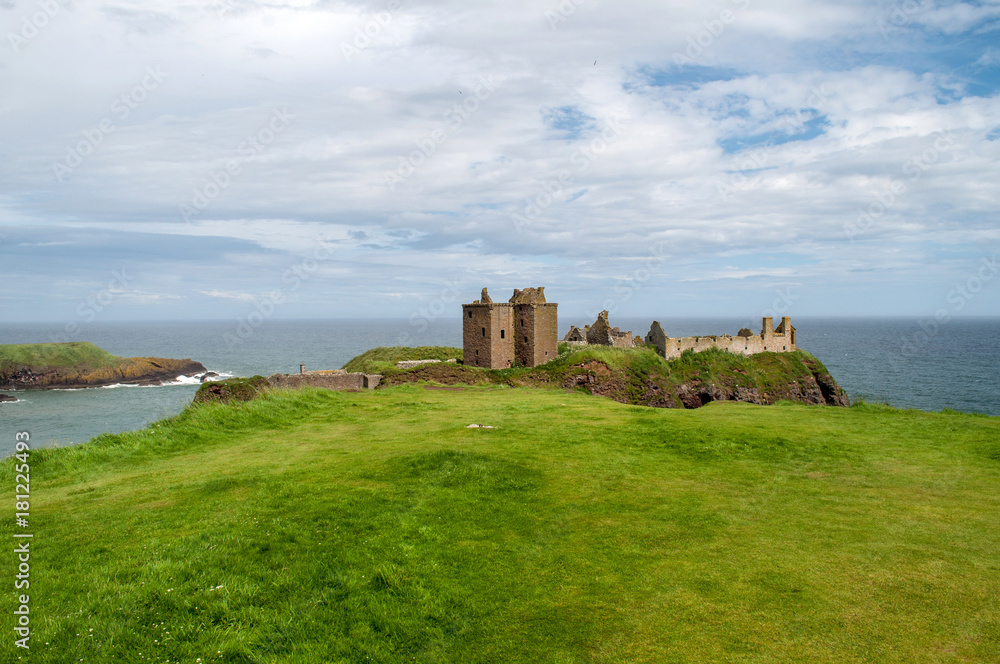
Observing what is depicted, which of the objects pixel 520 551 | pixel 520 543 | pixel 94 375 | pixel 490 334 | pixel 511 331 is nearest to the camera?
pixel 520 551

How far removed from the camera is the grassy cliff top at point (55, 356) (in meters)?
88.1

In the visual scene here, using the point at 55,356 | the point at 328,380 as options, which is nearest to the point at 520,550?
the point at 328,380

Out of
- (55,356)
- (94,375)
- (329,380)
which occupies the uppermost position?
(55,356)

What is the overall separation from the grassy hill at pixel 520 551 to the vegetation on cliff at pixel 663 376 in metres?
22.0

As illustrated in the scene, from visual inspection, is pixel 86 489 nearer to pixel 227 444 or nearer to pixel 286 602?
pixel 227 444

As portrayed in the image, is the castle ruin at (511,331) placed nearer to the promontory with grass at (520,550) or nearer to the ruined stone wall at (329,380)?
→ the ruined stone wall at (329,380)

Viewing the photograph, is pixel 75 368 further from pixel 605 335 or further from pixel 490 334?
pixel 605 335

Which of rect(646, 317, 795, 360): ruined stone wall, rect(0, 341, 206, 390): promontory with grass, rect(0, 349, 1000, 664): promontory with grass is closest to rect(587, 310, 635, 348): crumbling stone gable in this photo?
rect(646, 317, 795, 360): ruined stone wall

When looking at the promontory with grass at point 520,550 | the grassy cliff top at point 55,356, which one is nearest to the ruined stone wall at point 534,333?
the promontory with grass at point 520,550

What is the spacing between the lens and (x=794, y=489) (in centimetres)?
1184

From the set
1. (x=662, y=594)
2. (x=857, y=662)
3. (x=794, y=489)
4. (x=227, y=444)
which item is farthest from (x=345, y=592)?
(x=227, y=444)

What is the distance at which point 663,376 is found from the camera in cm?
4206

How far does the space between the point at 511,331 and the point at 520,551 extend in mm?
36255

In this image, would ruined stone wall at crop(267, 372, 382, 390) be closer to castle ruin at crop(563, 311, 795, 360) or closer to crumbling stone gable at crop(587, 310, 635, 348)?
crumbling stone gable at crop(587, 310, 635, 348)
